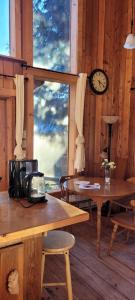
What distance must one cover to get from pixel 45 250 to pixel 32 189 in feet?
1.41

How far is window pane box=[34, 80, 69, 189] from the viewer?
3.84 metres

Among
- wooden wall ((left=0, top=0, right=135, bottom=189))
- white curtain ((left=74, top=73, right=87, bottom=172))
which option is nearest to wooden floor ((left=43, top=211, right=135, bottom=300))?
white curtain ((left=74, top=73, right=87, bottom=172))

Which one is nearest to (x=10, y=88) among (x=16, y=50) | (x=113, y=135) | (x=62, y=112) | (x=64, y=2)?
(x=16, y=50)

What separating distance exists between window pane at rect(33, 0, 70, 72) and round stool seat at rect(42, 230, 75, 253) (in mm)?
2558

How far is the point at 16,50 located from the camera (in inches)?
135

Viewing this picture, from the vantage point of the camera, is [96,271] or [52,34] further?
[52,34]

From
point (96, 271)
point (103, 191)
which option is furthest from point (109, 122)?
point (96, 271)

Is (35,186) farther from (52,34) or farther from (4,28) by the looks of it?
(52,34)

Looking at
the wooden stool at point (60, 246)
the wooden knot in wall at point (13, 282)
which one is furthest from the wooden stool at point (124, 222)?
the wooden knot in wall at point (13, 282)

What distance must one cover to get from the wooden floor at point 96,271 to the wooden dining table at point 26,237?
→ 0.59m

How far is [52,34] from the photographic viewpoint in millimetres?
3850

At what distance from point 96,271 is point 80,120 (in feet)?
7.16

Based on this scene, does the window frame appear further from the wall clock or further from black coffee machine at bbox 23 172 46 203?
black coffee machine at bbox 23 172 46 203

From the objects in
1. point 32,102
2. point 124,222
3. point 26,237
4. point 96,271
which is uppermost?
point 32,102
